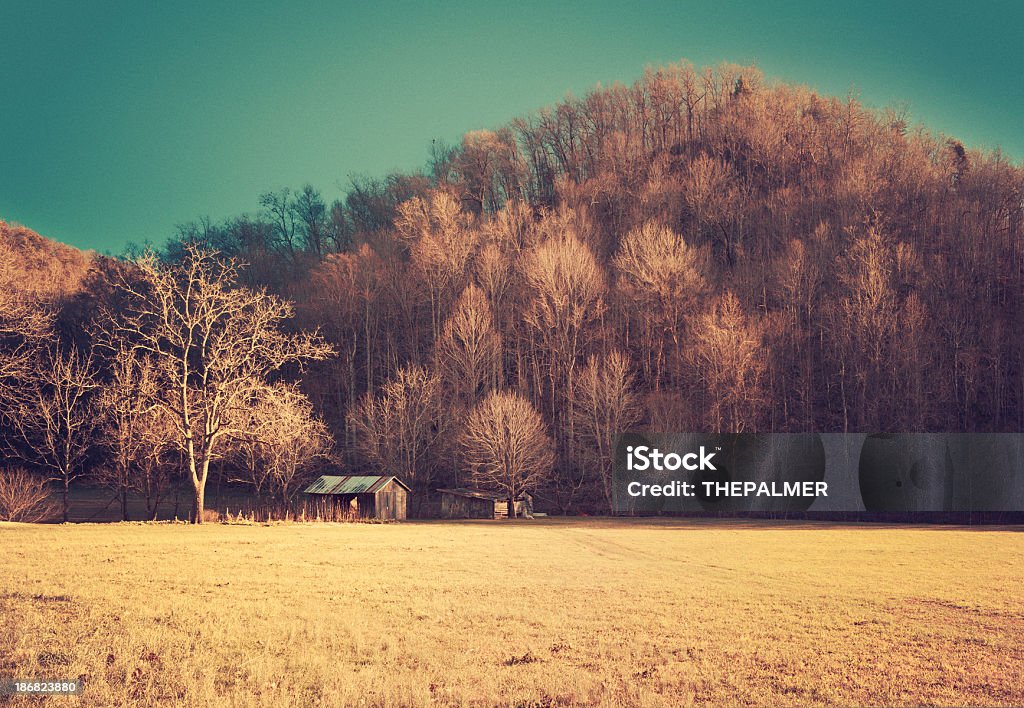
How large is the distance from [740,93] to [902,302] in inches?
2294

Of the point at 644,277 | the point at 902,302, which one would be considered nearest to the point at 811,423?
the point at 902,302

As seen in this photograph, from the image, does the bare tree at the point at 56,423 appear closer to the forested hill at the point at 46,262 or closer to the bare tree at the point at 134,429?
the bare tree at the point at 134,429

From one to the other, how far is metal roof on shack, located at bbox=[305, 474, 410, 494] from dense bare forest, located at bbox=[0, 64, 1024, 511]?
4.75m

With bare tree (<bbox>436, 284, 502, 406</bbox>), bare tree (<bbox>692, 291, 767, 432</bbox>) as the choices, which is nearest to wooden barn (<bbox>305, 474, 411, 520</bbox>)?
bare tree (<bbox>436, 284, 502, 406</bbox>)

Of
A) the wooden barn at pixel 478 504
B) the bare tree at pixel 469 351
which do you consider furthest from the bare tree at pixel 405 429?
the wooden barn at pixel 478 504

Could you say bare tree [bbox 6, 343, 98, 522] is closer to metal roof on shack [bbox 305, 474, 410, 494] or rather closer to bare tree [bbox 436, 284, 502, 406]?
metal roof on shack [bbox 305, 474, 410, 494]

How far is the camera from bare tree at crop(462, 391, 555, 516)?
251 ft

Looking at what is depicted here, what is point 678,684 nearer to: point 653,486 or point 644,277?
point 653,486

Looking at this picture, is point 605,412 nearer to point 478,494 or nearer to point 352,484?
point 478,494

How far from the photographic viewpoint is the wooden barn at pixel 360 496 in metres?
69.6

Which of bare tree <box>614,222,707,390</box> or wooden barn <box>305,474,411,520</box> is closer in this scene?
wooden barn <box>305,474,411,520</box>

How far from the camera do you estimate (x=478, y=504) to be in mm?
75750

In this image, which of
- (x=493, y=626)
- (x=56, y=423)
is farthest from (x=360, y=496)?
(x=493, y=626)

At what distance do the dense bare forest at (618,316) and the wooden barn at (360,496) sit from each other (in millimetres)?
4880
